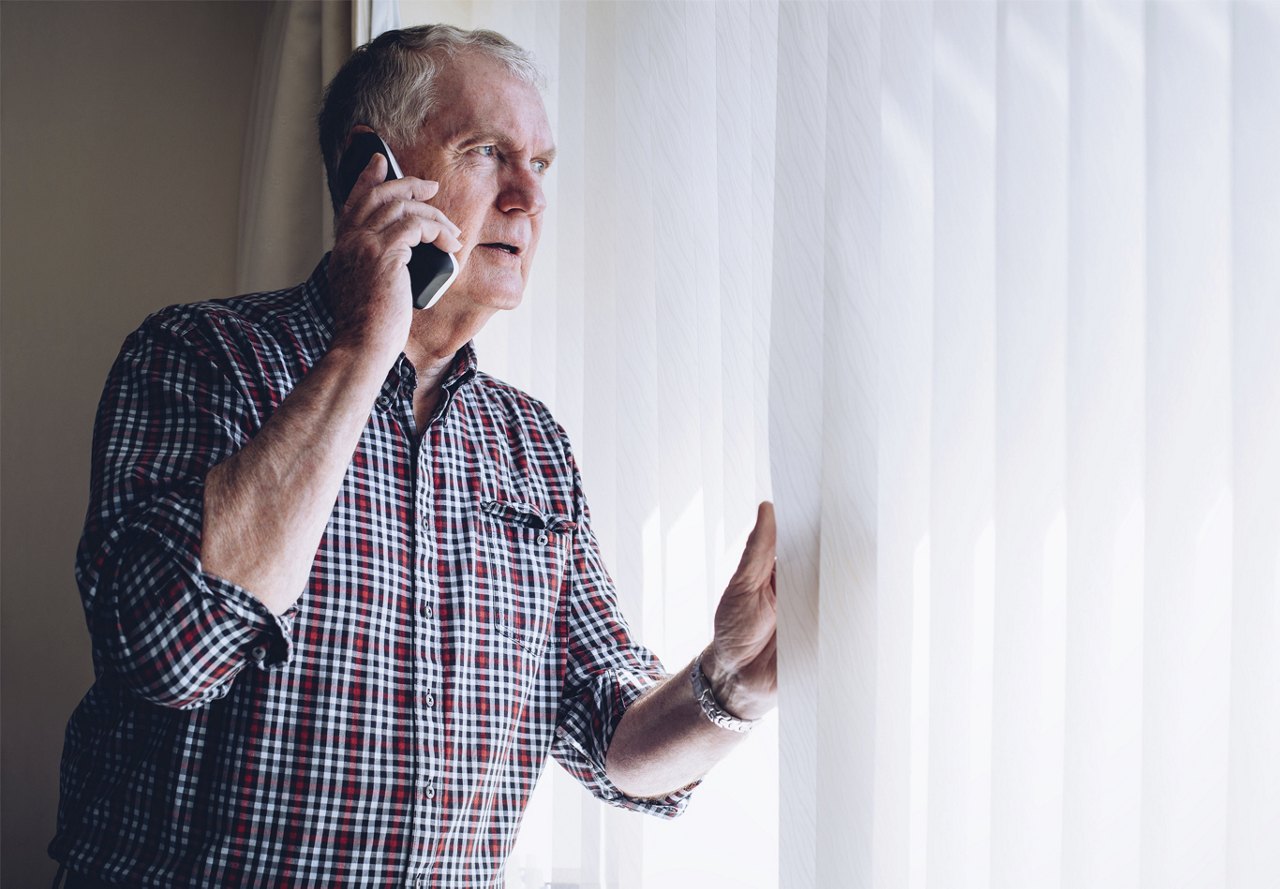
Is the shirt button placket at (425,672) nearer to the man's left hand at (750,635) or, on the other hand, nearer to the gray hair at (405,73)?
the man's left hand at (750,635)

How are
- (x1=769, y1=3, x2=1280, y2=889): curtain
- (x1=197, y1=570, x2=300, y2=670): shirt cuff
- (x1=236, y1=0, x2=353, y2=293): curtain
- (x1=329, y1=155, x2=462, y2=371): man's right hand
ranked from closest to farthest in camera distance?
(x1=769, y1=3, x2=1280, y2=889): curtain < (x1=197, y1=570, x2=300, y2=670): shirt cuff < (x1=329, y1=155, x2=462, y2=371): man's right hand < (x1=236, y1=0, x2=353, y2=293): curtain

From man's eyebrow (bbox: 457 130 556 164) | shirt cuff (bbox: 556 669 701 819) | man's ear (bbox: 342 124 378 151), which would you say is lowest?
shirt cuff (bbox: 556 669 701 819)

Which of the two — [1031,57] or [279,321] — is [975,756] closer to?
[1031,57]

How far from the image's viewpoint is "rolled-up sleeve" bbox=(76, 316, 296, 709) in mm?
912

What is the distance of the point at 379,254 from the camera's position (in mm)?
1065

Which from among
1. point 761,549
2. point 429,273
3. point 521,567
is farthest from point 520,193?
point 761,549

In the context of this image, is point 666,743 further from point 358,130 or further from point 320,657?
point 358,130

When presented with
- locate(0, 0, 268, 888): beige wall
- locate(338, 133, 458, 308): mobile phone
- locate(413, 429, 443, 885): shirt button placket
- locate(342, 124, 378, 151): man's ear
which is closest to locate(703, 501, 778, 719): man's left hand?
locate(413, 429, 443, 885): shirt button placket

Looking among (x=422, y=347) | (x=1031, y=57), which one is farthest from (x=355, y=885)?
(x=1031, y=57)

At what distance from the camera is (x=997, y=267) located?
770mm

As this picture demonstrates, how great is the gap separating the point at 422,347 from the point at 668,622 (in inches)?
17.7

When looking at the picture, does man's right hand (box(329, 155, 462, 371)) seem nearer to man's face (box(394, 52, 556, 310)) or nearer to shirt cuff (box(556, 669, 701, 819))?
man's face (box(394, 52, 556, 310))

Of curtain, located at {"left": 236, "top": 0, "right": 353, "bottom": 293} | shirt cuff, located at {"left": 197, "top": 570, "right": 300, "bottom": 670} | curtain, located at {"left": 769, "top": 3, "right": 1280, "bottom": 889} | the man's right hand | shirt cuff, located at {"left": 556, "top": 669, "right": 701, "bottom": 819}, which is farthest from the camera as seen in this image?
curtain, located at {"left": 236, "top": 0, "right": 353, "bottom": 293}

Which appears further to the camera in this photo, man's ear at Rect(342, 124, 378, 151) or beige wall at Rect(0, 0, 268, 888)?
beige wall at Rect(0, 0, 268, 888)
